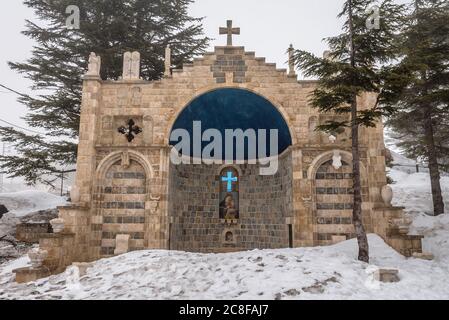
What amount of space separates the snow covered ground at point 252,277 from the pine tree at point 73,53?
22.3 ft

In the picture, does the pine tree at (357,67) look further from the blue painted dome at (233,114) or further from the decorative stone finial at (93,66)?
the decorative stone finial at (93,66)

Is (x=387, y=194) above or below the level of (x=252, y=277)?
above

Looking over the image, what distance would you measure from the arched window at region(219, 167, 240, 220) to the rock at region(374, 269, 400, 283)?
9.16 meters

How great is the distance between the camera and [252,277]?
28.1ft

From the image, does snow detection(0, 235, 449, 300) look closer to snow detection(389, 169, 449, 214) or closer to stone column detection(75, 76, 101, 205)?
stone column detection(75, 76, 101, 205)

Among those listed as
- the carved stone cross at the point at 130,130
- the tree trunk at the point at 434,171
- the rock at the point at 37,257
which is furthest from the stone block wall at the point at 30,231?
the tree trunk at the point at 434,171

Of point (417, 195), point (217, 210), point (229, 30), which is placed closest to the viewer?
point (229, 30)

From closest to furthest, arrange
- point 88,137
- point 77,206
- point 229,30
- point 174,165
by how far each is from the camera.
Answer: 1. point 77,206
2. point 88,137
3. point 229,30
4. point 174,165

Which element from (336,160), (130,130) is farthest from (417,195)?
(130,130)

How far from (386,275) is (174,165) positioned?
9.88m

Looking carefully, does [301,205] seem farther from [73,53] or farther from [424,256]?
[73,53]

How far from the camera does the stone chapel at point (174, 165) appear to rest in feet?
39.7

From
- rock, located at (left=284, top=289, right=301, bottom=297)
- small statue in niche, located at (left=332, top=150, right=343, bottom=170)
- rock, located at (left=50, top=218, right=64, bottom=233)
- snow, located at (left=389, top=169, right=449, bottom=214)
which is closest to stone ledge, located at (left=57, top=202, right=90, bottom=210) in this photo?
rock, located at (left=50, top=218, right=64, bottom=233)
